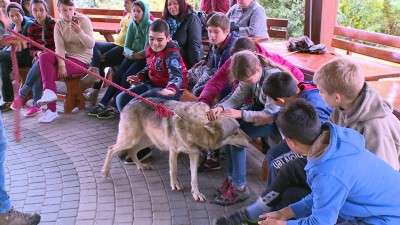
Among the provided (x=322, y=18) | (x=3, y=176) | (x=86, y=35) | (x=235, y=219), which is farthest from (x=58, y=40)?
(x=235, y=219)

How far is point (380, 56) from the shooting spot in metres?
5.12

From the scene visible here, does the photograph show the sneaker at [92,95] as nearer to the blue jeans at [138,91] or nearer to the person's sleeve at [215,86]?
the blue jeans at [138,91]

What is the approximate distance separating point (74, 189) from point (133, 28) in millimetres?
2837

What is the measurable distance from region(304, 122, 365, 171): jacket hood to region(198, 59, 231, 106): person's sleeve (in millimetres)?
2177

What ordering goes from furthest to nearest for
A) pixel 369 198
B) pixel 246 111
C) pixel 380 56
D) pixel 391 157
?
pixel 380 56 < pixel 246 111 < pixel 391 157 < pixel 369 198

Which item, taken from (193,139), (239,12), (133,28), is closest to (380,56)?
(239,12)

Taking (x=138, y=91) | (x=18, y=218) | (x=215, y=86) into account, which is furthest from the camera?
(x=138, y=91)

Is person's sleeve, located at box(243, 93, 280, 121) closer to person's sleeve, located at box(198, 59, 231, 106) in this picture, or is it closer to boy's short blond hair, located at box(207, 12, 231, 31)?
person's sleeve, located at box(198, 59, 231, 106)

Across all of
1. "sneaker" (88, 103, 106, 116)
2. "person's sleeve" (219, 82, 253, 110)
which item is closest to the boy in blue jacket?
"person's sleeve" (219, 82, 253, 110)

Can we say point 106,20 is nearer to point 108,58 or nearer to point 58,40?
point 108,58

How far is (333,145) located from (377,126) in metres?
0.51

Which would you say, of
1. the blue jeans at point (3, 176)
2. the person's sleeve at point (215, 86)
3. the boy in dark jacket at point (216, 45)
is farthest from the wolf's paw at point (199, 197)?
the blue jeans at point (3, 176)

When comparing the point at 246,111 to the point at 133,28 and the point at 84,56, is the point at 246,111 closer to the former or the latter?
the point at 133,28

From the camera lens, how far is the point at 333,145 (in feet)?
6.94
